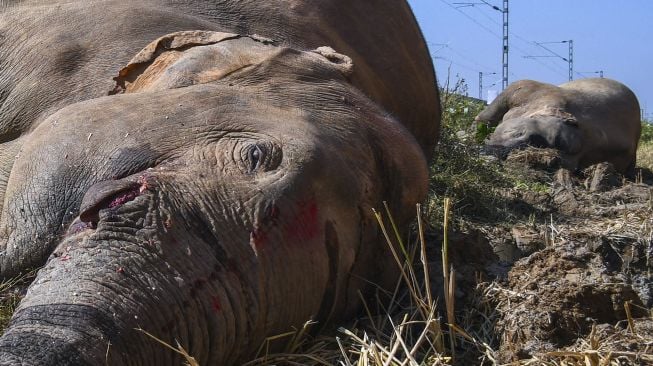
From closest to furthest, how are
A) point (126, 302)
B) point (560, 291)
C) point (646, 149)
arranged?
point (126, 302)
point (560, 291)
point (646, 149)

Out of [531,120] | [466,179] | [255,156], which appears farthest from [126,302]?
[531,120]

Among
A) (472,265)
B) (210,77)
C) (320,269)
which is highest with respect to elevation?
(210,77)

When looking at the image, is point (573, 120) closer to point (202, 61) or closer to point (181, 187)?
point (202, 61)

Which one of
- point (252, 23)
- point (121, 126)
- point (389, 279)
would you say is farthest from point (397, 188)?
point (252, 23)

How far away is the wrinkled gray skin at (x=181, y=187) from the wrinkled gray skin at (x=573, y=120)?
5.79 m

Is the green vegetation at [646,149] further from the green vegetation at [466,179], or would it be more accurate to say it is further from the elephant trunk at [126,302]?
the elephant trunk at [126,302]

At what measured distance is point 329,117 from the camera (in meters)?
3.20

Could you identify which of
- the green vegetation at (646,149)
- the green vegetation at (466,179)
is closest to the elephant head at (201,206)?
the green vegetation at (466,179)

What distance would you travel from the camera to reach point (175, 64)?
3.34m

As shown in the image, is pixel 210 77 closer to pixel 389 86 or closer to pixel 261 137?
pixel 261 137

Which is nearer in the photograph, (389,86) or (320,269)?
(320,269)

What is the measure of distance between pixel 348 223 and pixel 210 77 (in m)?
0.68

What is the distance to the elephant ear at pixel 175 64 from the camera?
3270mm

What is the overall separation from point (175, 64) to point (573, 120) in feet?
24.3
